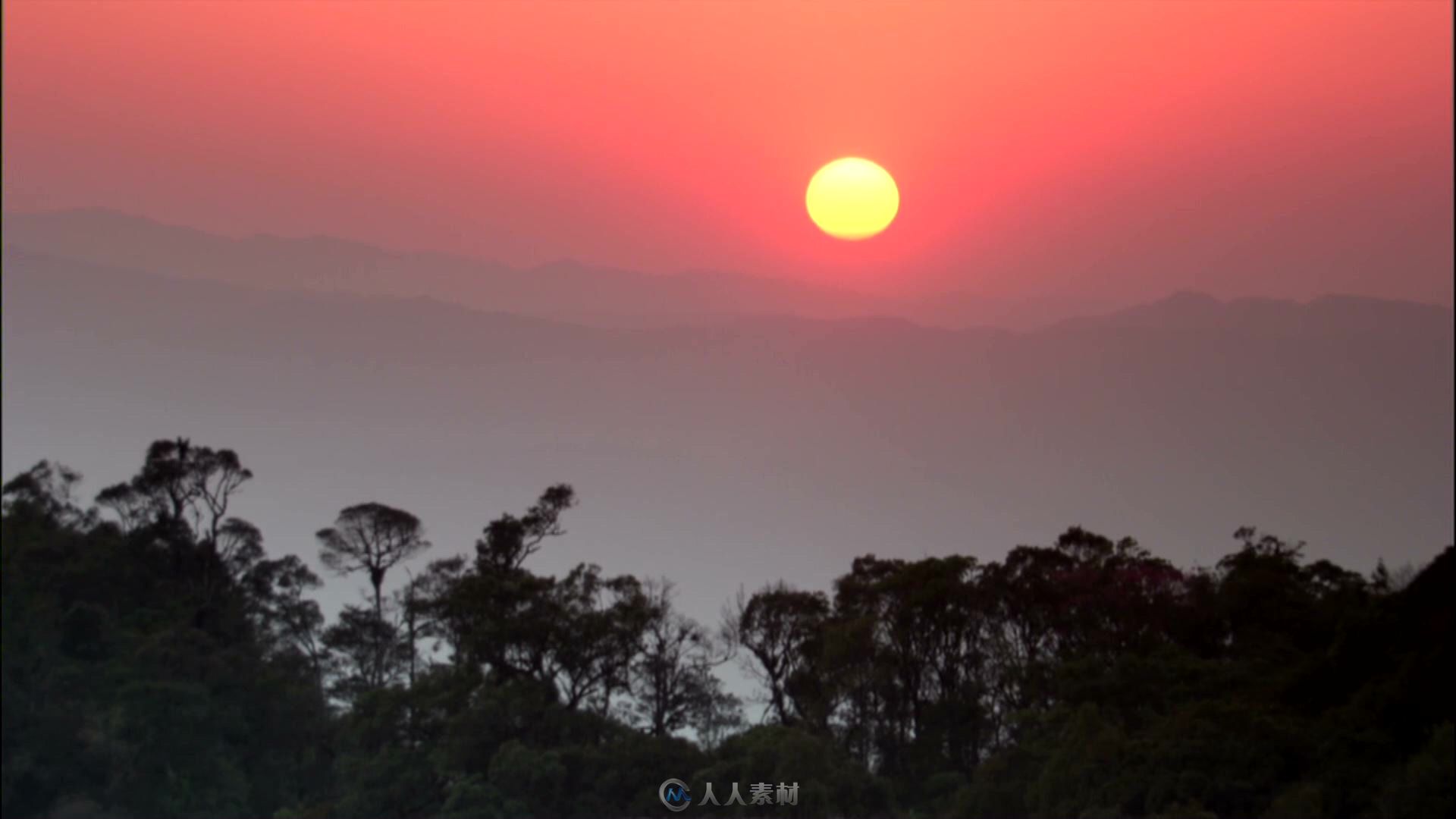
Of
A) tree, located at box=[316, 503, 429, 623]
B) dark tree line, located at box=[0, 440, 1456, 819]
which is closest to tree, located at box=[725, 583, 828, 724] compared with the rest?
dark tree line, located at box=[0, 440, 1456, 819]

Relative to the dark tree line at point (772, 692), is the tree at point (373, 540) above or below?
above

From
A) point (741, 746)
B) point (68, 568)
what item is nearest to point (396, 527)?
point (68, 568)

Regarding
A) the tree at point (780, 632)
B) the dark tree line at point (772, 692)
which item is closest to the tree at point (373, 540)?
the dark tree line at point (772, 692)

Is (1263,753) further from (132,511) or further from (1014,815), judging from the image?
(132,511)

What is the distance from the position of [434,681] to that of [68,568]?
29.2ft

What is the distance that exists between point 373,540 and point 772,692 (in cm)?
1075

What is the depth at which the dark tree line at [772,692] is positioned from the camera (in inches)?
754

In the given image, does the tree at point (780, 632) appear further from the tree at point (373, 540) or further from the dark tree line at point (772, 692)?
the tree at point (373, 540)

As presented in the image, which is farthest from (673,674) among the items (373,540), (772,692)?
(373,540)

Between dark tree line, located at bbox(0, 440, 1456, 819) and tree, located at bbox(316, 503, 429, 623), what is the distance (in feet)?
1.80

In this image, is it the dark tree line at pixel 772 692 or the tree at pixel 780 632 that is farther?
the tree at pixel 780 632

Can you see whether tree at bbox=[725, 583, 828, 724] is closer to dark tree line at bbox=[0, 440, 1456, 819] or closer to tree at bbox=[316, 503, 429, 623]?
dark tree line at bbox=[0, 440, 1456, 819]

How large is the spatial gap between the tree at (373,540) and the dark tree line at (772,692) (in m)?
0.55

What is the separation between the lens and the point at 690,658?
2495 centimetres
